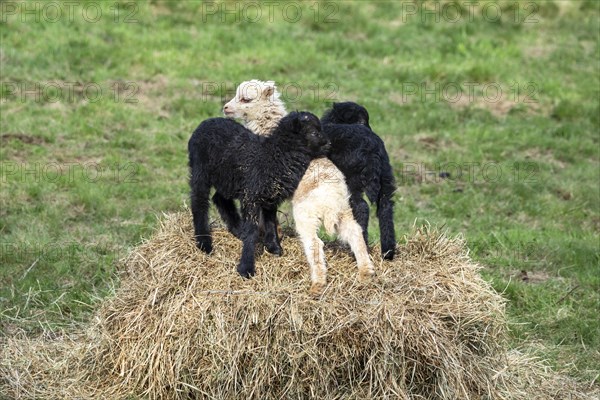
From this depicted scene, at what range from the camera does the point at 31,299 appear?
7.18 m

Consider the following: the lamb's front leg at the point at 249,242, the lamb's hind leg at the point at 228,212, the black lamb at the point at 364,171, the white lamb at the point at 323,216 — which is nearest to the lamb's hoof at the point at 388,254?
the black lamb at the point at 364,171

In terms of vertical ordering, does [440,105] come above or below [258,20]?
below

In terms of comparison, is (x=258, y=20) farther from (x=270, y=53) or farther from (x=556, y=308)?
(x=556, y=308)

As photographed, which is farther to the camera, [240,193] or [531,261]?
[531,261]

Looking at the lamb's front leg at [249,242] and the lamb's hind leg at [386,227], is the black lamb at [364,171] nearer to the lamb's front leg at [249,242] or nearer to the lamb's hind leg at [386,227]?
the lamb's hind leg at [386,227]

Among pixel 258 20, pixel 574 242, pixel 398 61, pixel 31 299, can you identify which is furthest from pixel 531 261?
pixel 258 20

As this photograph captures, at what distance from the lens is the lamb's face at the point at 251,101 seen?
6.32 metres

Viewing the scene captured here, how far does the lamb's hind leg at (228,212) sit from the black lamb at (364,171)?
97 cm

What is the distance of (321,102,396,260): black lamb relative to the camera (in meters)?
5.57

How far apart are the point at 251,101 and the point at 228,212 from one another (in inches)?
31.5

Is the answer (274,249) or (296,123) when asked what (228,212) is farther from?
(296,123)

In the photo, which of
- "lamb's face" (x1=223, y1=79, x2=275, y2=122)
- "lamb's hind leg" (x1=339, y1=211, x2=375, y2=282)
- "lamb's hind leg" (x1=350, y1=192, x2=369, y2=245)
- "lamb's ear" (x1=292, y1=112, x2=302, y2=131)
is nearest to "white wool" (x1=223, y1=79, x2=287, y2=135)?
"lamb's face" (x1=223, y1=79, x2=275, y2=122)

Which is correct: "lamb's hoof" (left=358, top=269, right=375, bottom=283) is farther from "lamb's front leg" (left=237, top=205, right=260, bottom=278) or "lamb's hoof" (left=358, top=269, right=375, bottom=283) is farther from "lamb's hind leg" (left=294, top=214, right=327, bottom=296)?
"lamb's front leg" (left=237, top=205, right=260, bottom=278)

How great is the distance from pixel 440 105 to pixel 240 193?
276 inches
